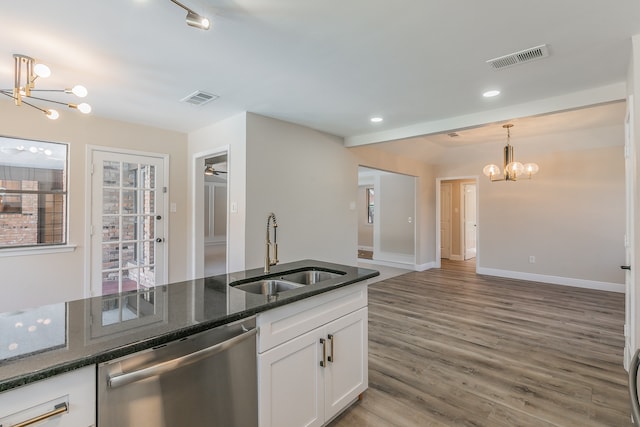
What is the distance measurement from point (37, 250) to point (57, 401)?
3.30m

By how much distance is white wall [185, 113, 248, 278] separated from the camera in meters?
3.65

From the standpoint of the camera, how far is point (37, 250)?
11.1 feet

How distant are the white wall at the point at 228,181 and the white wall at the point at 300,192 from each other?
0.31ft

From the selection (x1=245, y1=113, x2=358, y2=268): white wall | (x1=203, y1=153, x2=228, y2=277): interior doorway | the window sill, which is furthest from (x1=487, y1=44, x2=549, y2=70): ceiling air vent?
(x1=203, y1=153, x2=228, y2=277): interior doorway

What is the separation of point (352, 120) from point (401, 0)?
2.30 m

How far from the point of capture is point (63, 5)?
177 cm

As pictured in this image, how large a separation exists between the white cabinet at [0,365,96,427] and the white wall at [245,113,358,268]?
8.43 ft

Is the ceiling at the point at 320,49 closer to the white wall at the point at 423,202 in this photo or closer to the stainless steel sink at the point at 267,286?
the stainless steel sink at the point at 267,286

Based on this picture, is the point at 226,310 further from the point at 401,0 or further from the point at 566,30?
the point at 566,30

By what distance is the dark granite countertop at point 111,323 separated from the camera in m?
0.96

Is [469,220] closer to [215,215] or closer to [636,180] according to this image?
[215,215]

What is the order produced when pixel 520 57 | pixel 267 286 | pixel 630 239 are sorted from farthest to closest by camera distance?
pixel 630 239
pixel 520 57
pixel 267 286

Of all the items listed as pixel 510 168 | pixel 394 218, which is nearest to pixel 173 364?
pixel 510 168

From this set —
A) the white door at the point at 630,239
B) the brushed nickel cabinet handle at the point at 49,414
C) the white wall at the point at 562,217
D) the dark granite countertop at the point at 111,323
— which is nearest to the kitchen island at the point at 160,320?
the dark granite countertop at the point at 111,323
